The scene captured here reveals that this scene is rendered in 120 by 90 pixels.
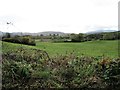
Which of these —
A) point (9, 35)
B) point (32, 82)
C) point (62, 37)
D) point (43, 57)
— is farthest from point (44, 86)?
point (62, 37)

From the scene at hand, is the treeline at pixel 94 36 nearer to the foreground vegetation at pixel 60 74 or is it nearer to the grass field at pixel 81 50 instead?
the grass field at pixel 81 50

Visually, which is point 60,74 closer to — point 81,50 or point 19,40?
point 81,50

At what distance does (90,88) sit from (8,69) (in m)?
2.09

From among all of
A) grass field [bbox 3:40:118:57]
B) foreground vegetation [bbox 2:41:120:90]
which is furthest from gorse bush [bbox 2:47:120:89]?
grass field [bbox 3:40:118:57]

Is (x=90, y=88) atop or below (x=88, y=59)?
below

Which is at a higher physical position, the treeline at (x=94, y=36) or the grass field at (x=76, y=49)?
the treeline at (x=94, y=36)

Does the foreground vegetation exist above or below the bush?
below

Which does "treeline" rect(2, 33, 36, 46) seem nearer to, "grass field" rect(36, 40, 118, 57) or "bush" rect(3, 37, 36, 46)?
"bush" rect(3, 37, 36, 46)

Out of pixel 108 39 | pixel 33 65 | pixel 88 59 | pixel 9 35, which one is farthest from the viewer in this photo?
pixel 108 39

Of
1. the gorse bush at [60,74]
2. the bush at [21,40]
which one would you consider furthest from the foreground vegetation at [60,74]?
the bush at [21,40]

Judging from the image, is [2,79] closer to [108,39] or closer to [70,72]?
[70,72]

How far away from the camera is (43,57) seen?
9.26 m

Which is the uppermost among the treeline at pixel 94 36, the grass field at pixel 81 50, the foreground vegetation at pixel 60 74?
the treeline at pixel 94 36

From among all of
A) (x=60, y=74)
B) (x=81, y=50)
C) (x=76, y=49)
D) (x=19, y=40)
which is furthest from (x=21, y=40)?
(x=60, y=74)
